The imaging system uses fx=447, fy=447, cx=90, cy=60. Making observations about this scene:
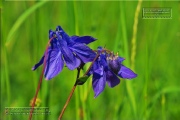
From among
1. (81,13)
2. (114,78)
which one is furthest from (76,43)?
(81,13)

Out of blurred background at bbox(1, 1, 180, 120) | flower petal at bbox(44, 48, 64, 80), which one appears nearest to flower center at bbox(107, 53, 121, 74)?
flower petal at bbox(44, 48, 64, 80)

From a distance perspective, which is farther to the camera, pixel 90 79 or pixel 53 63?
pixel 90 79

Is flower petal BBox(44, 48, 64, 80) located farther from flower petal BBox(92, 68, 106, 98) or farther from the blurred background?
the blurred background

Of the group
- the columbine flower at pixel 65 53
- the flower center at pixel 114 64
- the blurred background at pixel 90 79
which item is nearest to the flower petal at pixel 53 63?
the columbine flower at pixel 65 53

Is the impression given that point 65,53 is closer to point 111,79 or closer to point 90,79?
point 111,79

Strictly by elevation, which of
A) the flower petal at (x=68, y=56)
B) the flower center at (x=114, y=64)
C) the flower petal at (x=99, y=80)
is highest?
the flower petal at (x=68, y=56)

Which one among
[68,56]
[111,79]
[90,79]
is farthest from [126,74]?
[90,79]

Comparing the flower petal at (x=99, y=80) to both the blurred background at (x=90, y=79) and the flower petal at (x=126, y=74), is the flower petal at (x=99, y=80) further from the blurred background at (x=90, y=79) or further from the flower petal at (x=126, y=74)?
the blurred background at (x=90, y=79)
